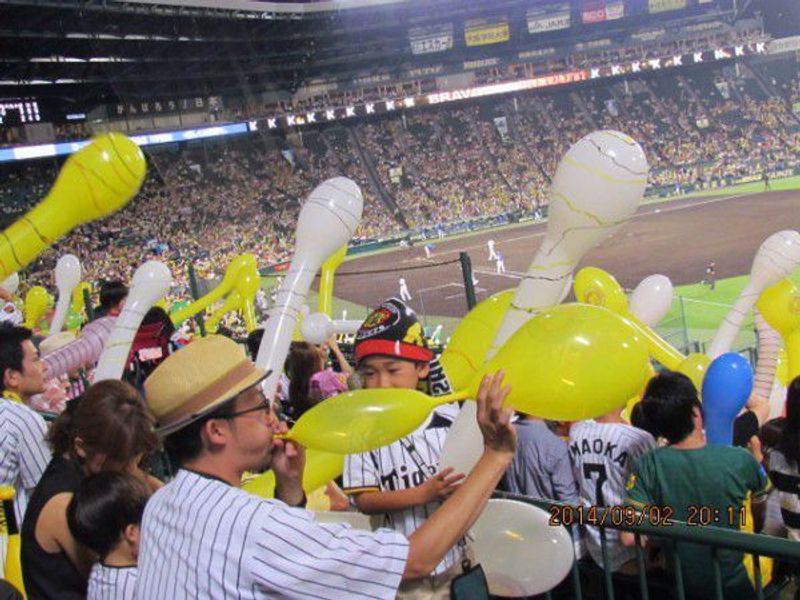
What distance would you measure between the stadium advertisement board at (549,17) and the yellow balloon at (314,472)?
4837 cm

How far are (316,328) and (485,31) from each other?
45.2 metres

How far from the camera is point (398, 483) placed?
91.4 inches

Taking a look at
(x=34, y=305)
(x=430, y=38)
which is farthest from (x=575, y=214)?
(x=430, y=38)

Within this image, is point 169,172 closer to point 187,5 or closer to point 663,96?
point 187,5

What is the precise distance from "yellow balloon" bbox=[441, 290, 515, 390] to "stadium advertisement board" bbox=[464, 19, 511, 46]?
46.5m

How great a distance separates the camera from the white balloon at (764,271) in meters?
4.17

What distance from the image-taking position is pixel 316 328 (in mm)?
4902

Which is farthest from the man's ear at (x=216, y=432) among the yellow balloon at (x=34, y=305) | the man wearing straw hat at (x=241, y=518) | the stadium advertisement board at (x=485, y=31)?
the stadium advertisement board at (x=485, y=31)

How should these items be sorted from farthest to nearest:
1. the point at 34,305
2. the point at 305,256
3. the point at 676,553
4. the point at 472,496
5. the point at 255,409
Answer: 1. the point at 34,305
2. the point at 305,256
3. the point at 676,553
4. the point at 255,409
5. the point at 472,496

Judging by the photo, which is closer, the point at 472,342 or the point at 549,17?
the point at 472,342

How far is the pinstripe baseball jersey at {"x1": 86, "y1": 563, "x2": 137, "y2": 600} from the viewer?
7.10 feet

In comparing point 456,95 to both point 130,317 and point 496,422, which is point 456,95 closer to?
point 130,317

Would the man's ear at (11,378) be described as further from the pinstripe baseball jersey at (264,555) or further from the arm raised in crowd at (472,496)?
the arm raised in crowd at (472,496)

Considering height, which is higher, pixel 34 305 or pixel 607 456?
pixel 34 305
